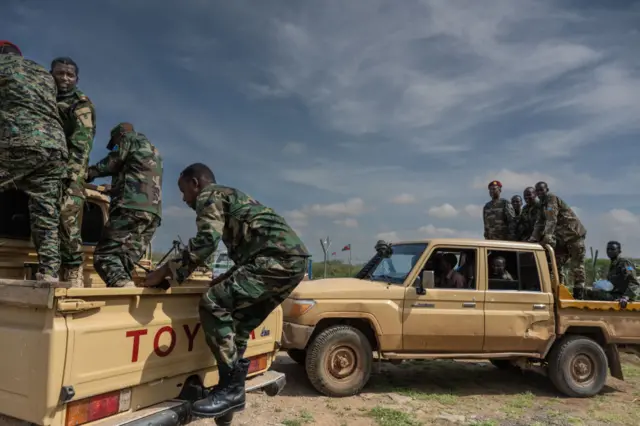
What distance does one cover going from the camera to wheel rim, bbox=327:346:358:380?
5.78 metres

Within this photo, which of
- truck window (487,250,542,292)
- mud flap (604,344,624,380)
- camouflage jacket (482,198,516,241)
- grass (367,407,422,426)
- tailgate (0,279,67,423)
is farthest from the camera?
camouflage jacket (482,198,516,241)

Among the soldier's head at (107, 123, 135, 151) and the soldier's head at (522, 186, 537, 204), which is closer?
the soldier's head at (107, 123, 135, 151)

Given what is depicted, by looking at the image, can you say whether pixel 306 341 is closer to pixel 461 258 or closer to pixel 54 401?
pixel 461 258

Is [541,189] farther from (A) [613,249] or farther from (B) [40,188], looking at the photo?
(B) [40,188]

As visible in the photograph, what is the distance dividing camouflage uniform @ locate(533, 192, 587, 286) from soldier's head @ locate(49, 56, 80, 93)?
6763 millimetres

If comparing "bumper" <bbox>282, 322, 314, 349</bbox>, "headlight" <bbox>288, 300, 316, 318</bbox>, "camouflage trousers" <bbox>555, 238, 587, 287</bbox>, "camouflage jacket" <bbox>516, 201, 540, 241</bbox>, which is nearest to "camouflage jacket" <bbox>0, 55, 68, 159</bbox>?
"headlight" <bbox>288, 300, 316, 318</bbox>

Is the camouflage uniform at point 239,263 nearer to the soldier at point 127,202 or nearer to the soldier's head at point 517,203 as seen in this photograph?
the soldier at point 127,202

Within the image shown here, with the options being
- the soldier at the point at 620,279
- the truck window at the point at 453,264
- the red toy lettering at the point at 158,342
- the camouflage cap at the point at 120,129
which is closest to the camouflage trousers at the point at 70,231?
the camouflage cap at the point at 120,129

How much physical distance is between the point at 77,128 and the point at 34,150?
547 millimetres

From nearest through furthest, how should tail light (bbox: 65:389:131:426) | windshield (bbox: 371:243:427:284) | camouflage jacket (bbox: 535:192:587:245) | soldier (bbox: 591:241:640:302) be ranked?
tail light (bbox: 65:389:131:426), windshield (bbox: 371:243:427:284), soldier (bbox: 591:241:640:302), camouflage jacket (bbox: 535:192:587:245)

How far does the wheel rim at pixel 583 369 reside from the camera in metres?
6.44

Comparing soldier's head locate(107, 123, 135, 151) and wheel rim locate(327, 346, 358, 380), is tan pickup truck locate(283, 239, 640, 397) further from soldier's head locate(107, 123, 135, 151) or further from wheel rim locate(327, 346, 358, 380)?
soldier's head locate(107, 123, 135, 151)

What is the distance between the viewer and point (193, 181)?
340 centimetres

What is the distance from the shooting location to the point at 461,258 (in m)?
6.45
